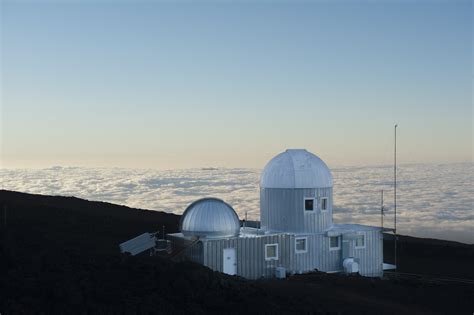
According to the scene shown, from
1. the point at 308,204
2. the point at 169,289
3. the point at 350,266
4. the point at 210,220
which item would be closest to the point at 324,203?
the point at 308,204

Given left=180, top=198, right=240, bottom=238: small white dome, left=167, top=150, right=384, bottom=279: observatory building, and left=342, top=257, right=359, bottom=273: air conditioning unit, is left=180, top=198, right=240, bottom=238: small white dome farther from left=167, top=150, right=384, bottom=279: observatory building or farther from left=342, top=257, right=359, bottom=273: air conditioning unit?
left=342, top=257, right=359, bottom=273: air conditioning unit

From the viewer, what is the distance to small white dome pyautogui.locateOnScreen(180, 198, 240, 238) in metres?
22.5

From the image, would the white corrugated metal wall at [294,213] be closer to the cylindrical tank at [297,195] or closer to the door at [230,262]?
the cylindrical tank at [297,195]

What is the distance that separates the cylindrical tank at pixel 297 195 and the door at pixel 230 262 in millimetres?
3744

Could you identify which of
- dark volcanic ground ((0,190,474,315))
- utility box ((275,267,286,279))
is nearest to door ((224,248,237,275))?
dark volcanic ground ((0,190,474,315))

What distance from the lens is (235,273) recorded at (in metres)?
22.8

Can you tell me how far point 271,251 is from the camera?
23.8 meters

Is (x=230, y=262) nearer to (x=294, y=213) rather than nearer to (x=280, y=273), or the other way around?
(x=280, y=273)

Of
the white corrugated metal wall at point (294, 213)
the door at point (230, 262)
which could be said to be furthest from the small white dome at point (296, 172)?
the door at point (230, 262)

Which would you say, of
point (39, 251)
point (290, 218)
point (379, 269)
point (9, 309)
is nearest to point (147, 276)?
point (9, 309)

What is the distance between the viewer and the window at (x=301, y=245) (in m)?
24.9

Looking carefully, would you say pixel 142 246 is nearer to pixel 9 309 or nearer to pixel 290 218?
pixel 290 218

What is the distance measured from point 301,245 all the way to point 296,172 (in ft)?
10.3

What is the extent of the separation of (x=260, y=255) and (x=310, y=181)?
423cm
